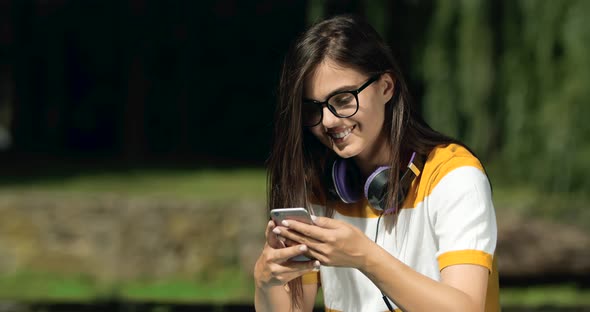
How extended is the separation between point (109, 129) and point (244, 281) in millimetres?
4749

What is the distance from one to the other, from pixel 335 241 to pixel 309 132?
506mm

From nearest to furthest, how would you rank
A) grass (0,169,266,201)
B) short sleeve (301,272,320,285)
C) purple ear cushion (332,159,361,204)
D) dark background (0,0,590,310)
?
1. purple ear cushion (332,159,361,204)
2. short sleeve (301,272,320,285)
3. dark background (0,0,590,310)
4. grass (0,169,266,201)

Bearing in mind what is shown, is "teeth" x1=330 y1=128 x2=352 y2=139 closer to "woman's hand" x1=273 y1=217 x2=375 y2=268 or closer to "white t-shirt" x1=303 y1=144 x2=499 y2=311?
"white t-shirt" x1=303 y1=144 x2=499 y2=311

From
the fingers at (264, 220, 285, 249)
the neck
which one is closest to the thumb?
the fingers at (264, 220, 285, 249)

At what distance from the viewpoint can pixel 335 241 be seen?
1972mm

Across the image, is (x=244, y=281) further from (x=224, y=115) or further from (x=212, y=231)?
(x=224, y=115)

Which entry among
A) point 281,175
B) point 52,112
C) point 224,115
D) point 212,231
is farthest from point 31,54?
point 281,175

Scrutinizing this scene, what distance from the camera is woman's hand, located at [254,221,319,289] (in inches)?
82.6

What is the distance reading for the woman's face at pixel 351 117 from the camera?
222 cm

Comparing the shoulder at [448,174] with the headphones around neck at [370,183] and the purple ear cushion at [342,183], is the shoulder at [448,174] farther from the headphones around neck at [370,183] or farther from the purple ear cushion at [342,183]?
the purple ear cushion at [342,183]

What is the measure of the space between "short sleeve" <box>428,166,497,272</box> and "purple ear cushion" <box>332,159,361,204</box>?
0.82ft

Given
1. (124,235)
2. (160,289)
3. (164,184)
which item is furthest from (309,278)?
(164,184)

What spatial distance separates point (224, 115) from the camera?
1070 cm

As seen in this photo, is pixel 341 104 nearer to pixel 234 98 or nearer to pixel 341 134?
pixel 341 134
